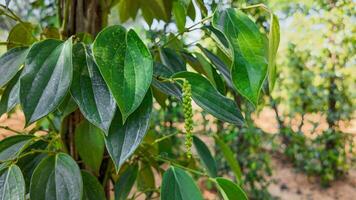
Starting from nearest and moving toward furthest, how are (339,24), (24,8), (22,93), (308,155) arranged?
(22,93) < (339,24) < (308,155) < (24,8)

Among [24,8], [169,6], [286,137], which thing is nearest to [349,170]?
[286,137]

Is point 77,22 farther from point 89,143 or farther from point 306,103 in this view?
point 306,103

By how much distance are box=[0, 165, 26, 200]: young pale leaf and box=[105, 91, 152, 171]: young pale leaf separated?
0.10 meters

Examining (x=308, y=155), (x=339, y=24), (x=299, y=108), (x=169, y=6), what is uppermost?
(x=169, y=6)

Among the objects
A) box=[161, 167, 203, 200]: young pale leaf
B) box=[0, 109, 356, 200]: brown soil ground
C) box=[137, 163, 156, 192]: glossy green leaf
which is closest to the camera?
box=[161, 167, 203, 200]: young pale leaf

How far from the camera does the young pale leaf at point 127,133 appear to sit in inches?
17.5

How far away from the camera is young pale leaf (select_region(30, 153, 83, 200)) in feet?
1.60

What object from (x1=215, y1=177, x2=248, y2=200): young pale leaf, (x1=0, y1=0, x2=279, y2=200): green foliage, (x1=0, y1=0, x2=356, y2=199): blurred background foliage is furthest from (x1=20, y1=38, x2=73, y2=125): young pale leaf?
(x1=0, y1=0, x2=356, y2=199): blurred background foliage

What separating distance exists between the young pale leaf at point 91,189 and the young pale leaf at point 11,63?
154mm

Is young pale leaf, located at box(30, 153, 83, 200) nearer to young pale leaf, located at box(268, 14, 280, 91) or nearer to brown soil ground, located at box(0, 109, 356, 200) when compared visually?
young pale leaf, located at box(268, 14, 280, 91)

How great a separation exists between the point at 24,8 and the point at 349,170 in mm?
2382

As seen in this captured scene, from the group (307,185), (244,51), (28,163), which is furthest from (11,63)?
(307,185)

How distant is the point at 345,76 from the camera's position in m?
2.15

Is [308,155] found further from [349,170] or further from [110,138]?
[110,138]
